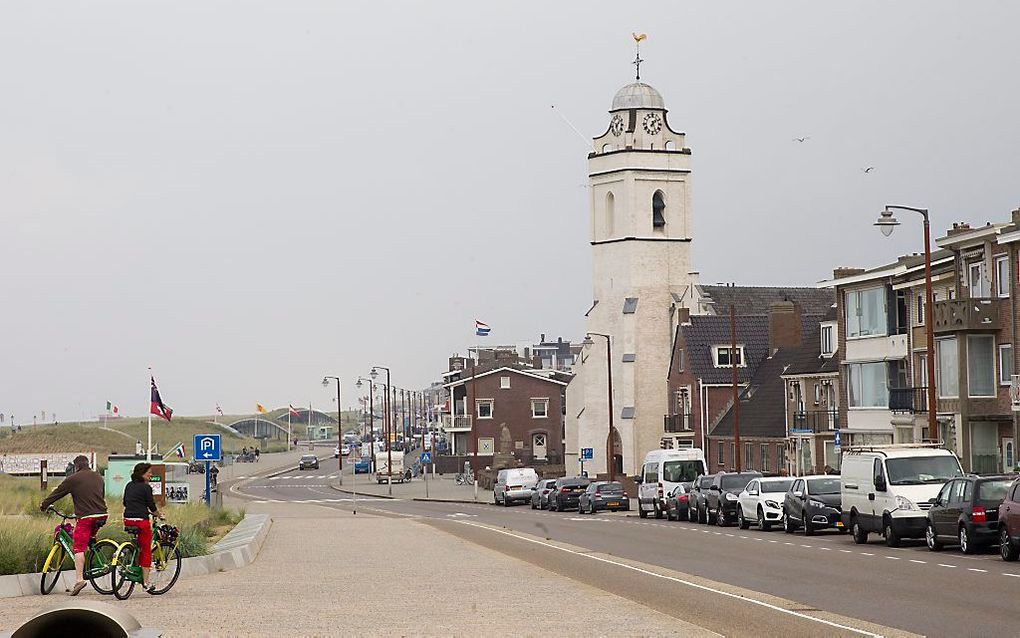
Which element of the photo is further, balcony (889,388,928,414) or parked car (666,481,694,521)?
balcony (889,388,928,414)

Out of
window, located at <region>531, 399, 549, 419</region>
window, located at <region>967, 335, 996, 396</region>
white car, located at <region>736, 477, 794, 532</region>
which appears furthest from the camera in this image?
window, located at <region>531, 399, 549, 419</region>

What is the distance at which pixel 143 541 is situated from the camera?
20.0 meters

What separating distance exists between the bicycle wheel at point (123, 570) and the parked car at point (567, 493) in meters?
50.3

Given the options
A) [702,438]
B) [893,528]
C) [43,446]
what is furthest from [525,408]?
[893,528]

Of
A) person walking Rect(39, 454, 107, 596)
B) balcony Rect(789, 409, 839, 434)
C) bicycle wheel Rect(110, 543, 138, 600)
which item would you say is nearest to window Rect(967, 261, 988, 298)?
balcony Rect(789, 409, 839, 434)

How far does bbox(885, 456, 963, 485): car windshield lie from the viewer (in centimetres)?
3453

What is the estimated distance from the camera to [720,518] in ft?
159

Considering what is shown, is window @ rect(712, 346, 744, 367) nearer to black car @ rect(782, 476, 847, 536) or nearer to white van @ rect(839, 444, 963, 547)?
black car @ rect(782, 476, 847, 536)

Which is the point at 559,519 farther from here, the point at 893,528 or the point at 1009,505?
the point at 1009,505

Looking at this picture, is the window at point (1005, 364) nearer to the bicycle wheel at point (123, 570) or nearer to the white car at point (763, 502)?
the white car at point (763, 502)

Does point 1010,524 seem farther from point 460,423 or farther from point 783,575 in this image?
point 460,423

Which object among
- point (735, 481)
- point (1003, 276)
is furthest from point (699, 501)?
point (1003, 276)

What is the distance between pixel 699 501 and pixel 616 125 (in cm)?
5891

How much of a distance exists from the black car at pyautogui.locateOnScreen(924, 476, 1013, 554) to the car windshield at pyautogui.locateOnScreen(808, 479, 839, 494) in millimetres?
10180
